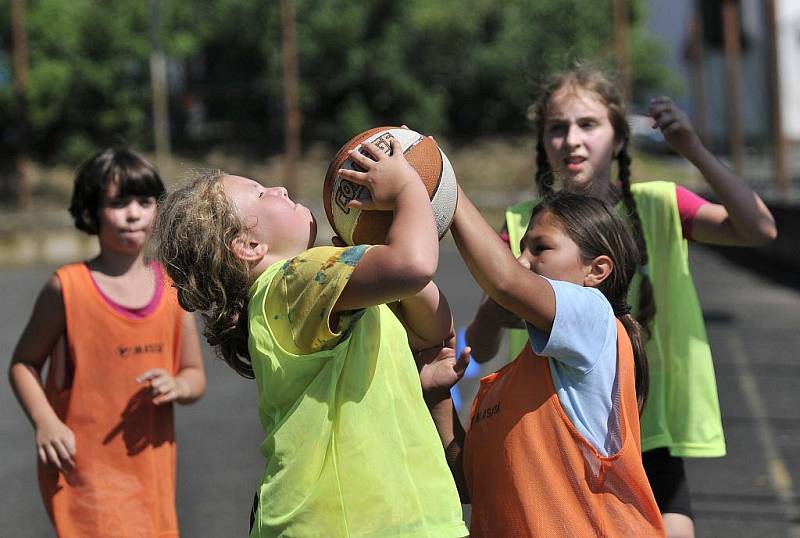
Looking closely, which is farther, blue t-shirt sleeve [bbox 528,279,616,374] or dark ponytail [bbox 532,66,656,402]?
dark ponytail [bbox 532,66,656,402]

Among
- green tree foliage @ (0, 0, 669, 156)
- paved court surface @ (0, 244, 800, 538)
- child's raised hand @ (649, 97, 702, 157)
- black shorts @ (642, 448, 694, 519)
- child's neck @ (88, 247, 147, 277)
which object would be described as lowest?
paved court surface @ (0, 244, 800, 538)

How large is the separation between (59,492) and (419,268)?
199 centimetres

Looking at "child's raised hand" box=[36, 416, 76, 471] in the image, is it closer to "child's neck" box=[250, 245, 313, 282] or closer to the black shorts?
"child's neck" box=[250, 245, 313, 282]

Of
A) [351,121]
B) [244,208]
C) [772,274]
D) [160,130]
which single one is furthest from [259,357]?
[351,121]

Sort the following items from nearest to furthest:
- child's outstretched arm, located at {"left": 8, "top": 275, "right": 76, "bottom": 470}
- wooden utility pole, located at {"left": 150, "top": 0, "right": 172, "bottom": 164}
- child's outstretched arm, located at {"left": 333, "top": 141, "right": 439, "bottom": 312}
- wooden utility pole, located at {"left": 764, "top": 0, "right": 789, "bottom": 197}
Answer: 1. child's outstretched arm, located at {"left": 333, "top": 141, "right": 439, "bottom": 312}
2. child's outstretched arm, located at {"left": 8, "top": 275, "right": 76, "bottom": 470}
3. wooden utility pole, located at {"left": 764, "top": 0, "right": 789, "bottom": 197}
4. wooden utility pole, located at {"left": 150, "top": 0, "right": 172, "bottom": 164}

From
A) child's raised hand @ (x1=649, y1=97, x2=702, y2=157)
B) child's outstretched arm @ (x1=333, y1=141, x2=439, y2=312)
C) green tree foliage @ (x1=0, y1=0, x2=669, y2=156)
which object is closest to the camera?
child's outstretched arm @ (x1=333, y1=141, x2=439, y2=312)

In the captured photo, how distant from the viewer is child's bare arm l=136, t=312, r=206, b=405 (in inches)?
161

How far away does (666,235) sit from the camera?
4.01 meters

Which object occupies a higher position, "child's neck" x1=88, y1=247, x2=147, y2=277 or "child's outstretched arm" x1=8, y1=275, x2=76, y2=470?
"child's neck" x1=88, y1=247, x2=147, y2=277

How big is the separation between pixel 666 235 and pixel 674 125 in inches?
14.7

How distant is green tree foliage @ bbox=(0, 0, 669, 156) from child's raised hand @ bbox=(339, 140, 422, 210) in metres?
51.9

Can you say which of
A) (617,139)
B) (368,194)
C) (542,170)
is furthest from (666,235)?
(368,194)

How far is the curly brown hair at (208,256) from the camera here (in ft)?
9.44

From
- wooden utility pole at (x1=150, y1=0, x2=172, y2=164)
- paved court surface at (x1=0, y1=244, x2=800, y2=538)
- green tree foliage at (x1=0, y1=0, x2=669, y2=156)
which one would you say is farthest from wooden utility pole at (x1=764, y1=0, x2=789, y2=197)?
green tree foliage at (x1=0, y1=0, x2=669, y2=156)
